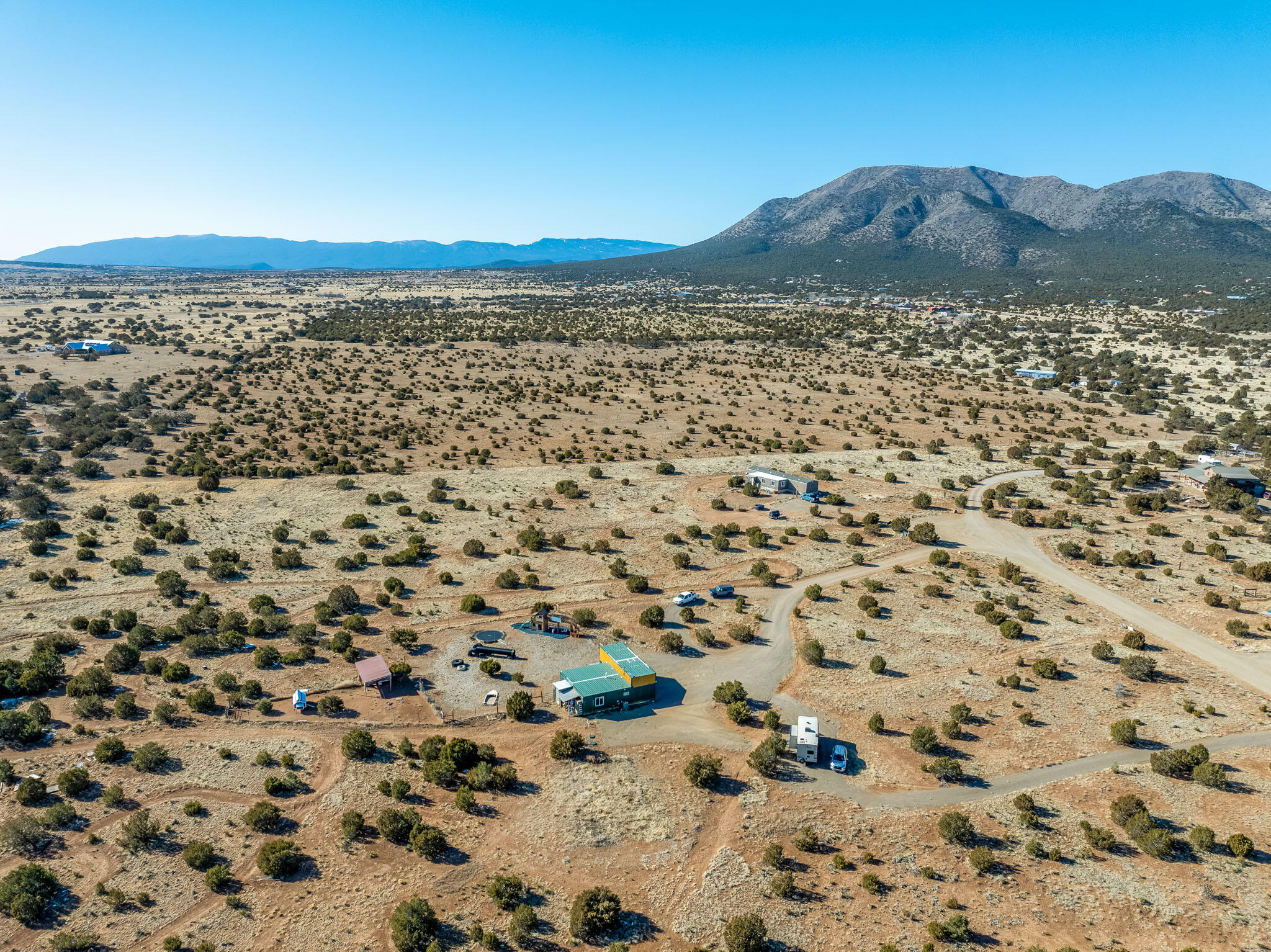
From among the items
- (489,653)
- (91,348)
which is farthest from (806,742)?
(91,348)

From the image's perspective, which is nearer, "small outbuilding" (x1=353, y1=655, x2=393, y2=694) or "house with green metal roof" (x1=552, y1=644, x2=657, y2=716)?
"house with green metal roof" (x1=552, y1=644, x2=657, y2=716)

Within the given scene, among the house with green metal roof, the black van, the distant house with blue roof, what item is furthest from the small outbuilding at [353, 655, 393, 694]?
the distant house with blue roof

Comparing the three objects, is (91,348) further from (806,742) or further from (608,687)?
(806,742)

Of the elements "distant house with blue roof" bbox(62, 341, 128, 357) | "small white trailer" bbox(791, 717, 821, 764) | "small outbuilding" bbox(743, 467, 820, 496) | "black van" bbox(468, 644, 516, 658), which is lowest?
"small white trailer" bbox(791, 717, 821, 764)

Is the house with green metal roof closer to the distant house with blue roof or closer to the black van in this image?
the black van

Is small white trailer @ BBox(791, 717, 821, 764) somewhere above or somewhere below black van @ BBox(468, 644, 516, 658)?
below

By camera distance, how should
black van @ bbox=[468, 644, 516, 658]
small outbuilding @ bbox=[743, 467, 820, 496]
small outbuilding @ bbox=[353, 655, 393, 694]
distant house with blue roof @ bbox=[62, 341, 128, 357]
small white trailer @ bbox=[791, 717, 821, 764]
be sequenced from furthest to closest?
1. distant house with blue roof @ bbox=[62, 341, 128, 357]
2. small outbuilding @ bbox=[743, 467, 820, 496]
3. black van @ bbox=[468, 644, 516, 658]
4. small outbuilding @ bbox=[353, 655, 393, 694]
5. small white trailer @ bbox=[791, 717, 821, 764]
